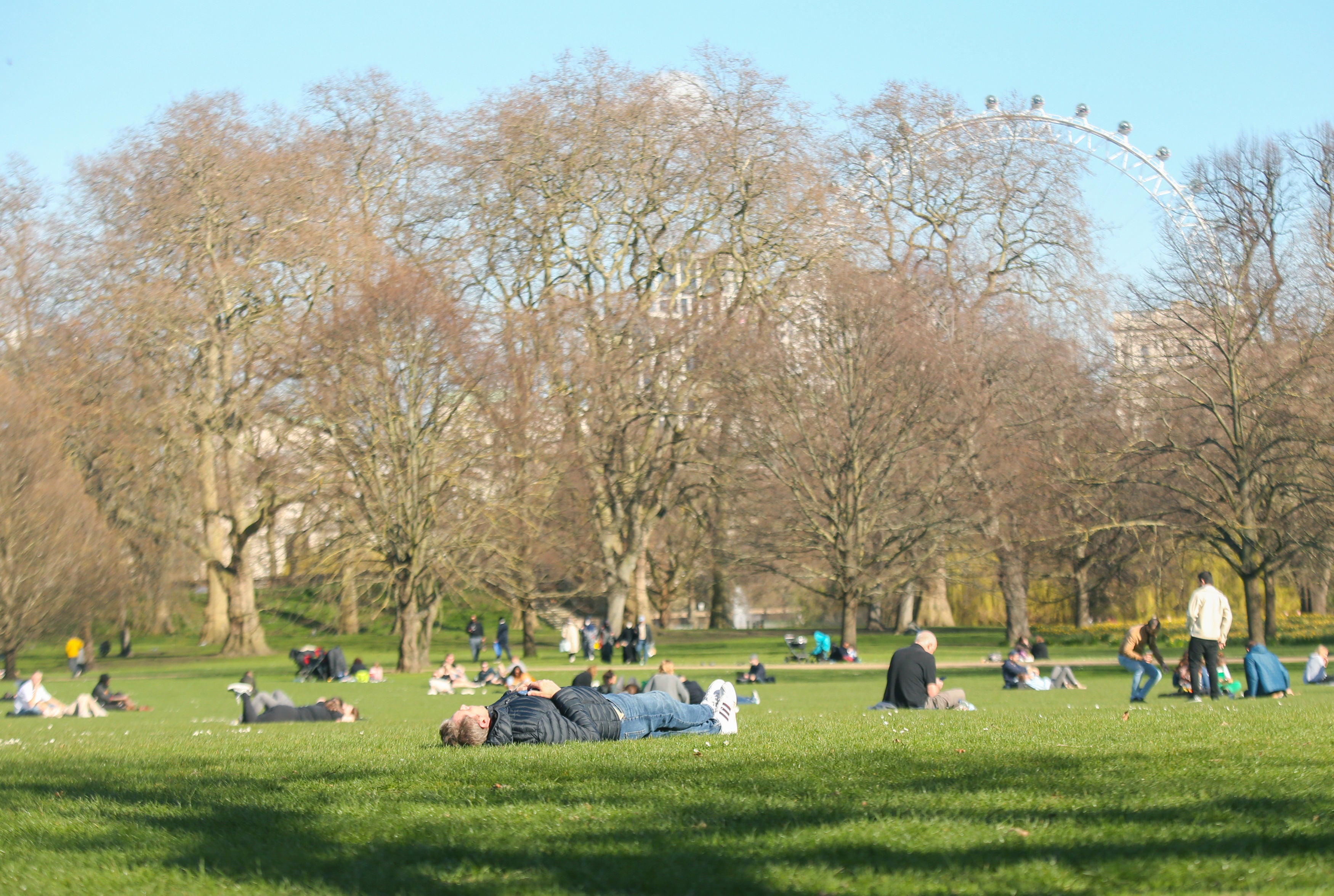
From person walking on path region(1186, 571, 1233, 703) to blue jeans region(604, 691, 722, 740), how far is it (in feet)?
26.6

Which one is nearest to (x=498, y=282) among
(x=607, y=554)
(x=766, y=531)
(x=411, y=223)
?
(x=411, y=223)

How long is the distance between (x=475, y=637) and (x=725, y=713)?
36664 mm

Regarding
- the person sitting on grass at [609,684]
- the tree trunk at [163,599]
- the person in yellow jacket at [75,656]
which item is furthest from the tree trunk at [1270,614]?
the tree trunk at [163,599]

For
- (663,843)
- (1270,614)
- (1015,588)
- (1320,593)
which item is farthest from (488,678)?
(1320,593)

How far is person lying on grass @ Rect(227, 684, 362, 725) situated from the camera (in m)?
18.1

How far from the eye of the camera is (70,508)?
Result: 39.7 m


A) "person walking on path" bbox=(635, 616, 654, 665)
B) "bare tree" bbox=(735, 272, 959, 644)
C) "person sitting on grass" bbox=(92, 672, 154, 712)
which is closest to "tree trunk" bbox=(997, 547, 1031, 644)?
"bare tree" bbox=(735, 272, 959, 644)

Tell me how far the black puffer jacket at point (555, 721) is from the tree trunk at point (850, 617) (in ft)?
104

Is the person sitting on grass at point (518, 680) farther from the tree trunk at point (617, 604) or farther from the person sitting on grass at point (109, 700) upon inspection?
the tree trunk at point (617, 604)

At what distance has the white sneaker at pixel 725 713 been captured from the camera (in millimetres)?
11602

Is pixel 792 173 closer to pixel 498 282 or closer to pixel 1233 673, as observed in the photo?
pixel 498 282

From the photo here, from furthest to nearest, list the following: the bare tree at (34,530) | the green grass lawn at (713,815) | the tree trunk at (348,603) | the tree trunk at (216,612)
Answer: the tree trunk at (216,612)
the bare tree at (34,530)
the tree trunk at (348,603)
the green grass lawn at (713,815)

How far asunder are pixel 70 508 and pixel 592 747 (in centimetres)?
3513

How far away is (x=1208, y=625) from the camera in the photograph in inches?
655
